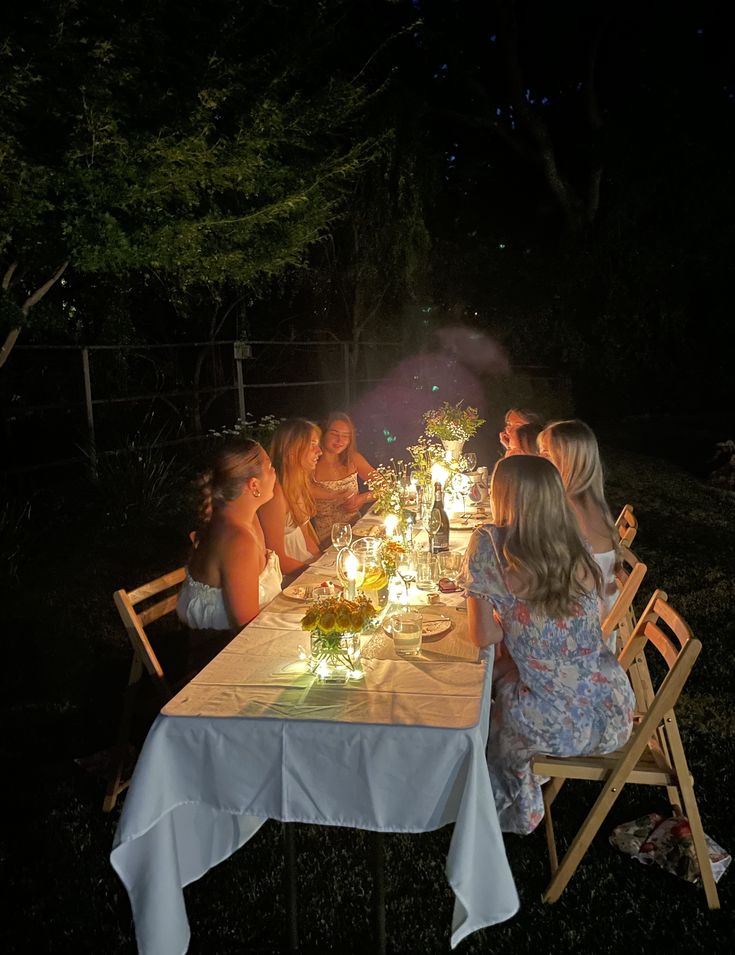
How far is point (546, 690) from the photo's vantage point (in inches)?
105

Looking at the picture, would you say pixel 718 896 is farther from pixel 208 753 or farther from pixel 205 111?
pixel 205 111

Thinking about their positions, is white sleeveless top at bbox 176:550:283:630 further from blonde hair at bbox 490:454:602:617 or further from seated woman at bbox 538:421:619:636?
seated woman at bbox 538:421:619:636

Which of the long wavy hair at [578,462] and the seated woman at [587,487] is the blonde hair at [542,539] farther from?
the long wavy hair at [578,462]

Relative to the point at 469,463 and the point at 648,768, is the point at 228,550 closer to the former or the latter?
the point at 648,768

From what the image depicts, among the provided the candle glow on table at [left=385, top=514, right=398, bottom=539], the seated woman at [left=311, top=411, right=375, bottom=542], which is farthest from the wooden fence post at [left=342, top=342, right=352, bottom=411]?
the candle glow on table at [left=385, top=514, right=398, bottom=539]

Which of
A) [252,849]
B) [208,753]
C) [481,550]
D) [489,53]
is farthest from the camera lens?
[489,53]

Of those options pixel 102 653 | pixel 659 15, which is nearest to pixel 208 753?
pixel 102 653

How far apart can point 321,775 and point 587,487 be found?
2269 millimetres

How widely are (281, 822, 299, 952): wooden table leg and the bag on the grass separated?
1.24 metres

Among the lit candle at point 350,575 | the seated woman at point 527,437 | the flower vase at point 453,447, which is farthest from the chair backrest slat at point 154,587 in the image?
the flower vase at point 453,447

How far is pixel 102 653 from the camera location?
5137mm

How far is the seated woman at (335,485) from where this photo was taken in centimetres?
575

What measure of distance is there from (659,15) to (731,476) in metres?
9.61

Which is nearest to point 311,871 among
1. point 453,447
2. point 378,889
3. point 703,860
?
point 378,889
